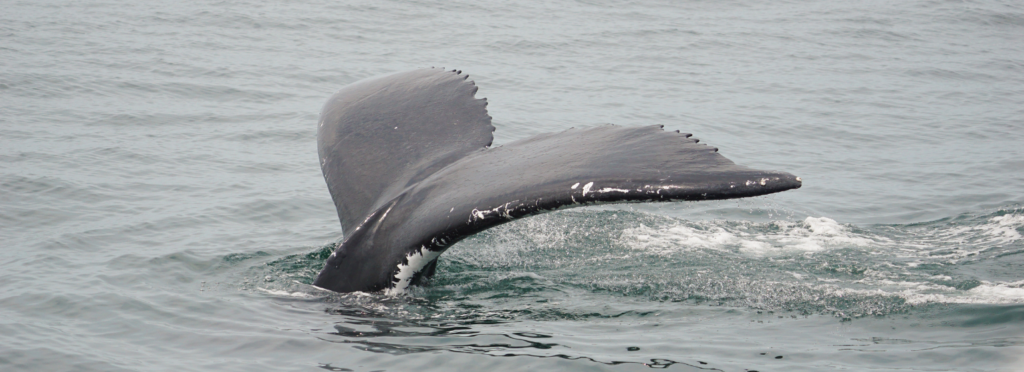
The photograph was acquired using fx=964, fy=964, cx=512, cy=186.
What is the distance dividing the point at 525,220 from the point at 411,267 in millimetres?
2918

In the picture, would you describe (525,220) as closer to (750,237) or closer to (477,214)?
(750,237)

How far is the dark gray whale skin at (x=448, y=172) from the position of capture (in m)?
3.37

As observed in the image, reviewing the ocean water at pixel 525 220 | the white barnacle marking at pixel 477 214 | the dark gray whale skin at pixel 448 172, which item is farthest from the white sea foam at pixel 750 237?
the white barnacle marking at pixel 477 214

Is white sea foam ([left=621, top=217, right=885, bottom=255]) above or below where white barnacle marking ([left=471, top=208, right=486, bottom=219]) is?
below

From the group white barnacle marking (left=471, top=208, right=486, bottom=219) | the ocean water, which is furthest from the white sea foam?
white barnacle marking (left=471, top=208, right=486, bottom=219)

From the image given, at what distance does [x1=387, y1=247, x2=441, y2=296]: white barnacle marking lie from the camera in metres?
4.14

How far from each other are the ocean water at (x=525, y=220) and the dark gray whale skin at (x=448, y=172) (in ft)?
1.45

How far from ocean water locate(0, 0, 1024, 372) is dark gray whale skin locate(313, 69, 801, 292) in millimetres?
442

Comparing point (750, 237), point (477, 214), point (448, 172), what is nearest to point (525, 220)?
point (750, 237)

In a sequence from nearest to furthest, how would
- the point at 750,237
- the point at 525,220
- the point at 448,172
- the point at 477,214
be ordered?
the point at 477,214, the point at 448,172, the point at 750,237, the point at 525,220

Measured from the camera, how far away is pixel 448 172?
4.34m

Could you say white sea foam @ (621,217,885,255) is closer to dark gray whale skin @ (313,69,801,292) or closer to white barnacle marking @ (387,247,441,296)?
dark gray whale skin @ (313,69,801,292)

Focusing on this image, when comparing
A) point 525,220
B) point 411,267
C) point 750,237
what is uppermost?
point 411,267

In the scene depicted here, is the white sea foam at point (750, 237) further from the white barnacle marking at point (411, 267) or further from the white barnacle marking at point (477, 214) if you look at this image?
the white barnacle marking at point (477, 214)
